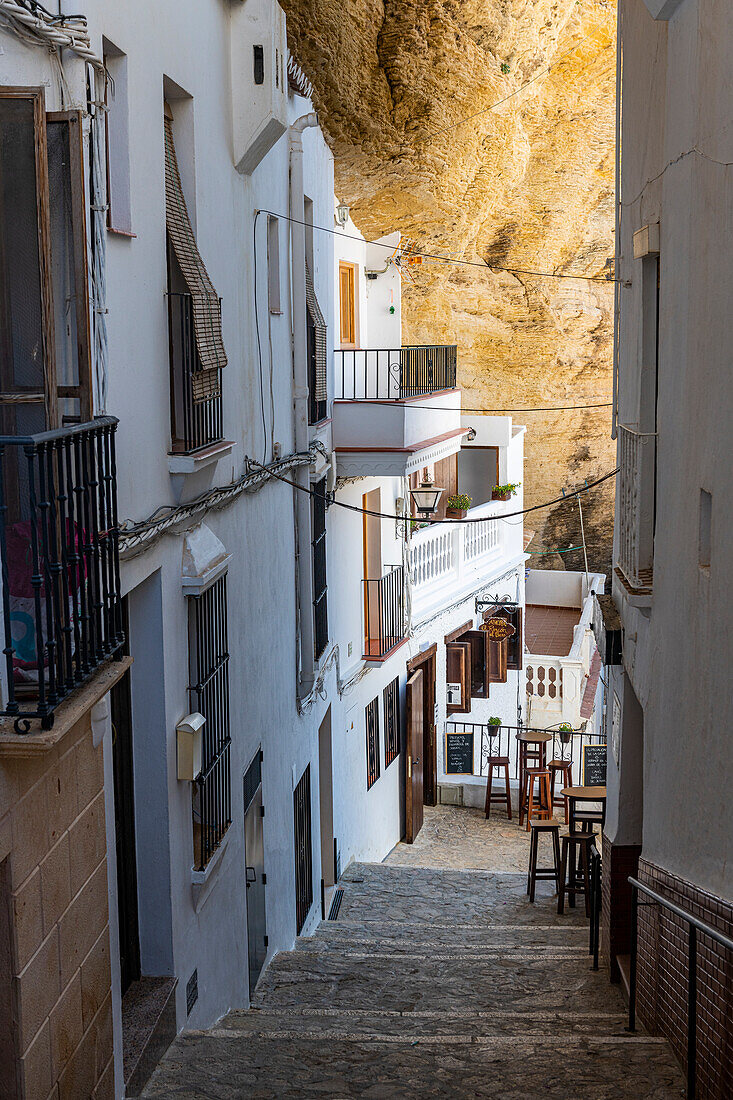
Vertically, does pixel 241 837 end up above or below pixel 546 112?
below

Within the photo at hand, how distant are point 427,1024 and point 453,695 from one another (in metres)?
13.6

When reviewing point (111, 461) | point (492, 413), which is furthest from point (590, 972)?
point (492, 413)

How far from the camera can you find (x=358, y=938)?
11641 mm

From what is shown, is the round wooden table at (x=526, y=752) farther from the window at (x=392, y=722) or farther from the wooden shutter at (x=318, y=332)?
the wooden shutter at (x=318, y=332)

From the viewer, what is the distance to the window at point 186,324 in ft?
22.2

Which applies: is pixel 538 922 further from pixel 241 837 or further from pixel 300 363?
pixel 300 363

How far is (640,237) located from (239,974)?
6390 millimetres

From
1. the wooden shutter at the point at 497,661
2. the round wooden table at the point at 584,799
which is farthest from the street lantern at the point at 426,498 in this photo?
the round wooden table at the point at 584,799

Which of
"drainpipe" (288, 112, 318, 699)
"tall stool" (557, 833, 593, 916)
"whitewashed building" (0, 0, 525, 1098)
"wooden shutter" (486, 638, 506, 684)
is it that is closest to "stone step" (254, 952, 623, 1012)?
"whitewashed building" (0, 0, 525, 1098)

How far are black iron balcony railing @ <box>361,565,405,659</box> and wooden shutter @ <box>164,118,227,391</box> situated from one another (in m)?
9.28

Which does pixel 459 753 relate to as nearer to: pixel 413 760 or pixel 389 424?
pixel 413 760

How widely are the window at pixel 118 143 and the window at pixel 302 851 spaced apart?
7.05m

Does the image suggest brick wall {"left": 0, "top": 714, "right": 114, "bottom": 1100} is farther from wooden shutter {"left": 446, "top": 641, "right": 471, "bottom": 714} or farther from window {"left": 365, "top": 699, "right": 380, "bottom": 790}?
wooden shutter {"left": 446, "top": 641, "right": 471, "bottom": 714}

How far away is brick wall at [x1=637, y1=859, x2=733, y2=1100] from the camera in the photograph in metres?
5.21
